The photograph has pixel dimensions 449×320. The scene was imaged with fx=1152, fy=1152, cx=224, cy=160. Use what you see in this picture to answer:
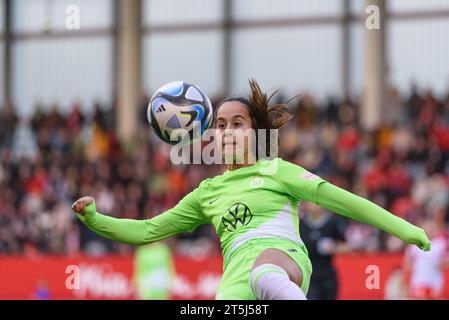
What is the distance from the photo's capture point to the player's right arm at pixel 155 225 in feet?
21.5

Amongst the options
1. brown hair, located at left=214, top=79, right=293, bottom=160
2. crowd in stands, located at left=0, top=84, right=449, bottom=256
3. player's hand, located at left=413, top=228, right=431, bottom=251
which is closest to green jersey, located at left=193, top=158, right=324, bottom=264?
brown hair, located at left=214, top=79, right=293, bottom=160

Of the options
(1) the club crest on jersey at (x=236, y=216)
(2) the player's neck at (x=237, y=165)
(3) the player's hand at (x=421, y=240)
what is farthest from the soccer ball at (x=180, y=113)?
(3) the player's hand at (x=421, y=240)

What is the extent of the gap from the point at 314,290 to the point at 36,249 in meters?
8.99

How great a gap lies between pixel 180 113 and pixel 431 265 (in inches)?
304

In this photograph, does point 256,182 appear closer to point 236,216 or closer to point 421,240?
point 236,216

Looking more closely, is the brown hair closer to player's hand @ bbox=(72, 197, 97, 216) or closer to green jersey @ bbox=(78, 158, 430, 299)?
green jersey @ bbox=(78, 158, 430, 299)

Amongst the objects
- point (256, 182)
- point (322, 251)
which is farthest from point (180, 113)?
point (322, 251)

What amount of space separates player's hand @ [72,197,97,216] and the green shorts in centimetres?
83

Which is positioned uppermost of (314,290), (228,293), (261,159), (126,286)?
(261,159)

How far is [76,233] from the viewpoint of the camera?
19.2 meters

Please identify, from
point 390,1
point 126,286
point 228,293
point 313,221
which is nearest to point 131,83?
point 390,1

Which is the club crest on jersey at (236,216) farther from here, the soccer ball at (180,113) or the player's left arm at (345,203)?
the soccer ball at (180,113)

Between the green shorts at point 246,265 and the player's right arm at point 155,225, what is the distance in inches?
20.4

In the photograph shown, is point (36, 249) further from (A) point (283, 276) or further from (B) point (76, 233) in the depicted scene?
(A) point (283, 276)
